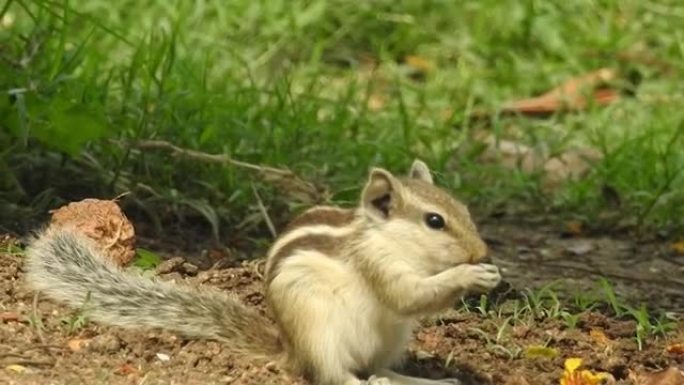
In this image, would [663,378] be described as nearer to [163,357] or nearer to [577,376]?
[577,376]

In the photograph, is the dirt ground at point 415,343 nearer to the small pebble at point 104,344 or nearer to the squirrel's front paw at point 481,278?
the small pebble at point 104,344

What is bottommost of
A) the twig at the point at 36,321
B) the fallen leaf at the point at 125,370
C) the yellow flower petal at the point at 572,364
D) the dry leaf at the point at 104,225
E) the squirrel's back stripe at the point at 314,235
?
the yellow flower petal at the point at 572,364

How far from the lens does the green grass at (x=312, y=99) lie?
6.55 metres

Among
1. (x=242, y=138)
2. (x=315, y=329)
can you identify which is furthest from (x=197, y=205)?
(x=315, y=329)

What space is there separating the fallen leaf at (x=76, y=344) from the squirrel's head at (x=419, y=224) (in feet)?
2.87

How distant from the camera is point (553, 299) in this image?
6.04 m

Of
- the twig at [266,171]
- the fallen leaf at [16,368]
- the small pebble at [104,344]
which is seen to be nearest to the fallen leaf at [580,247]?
the twig at [266,171]

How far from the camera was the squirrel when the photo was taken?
16.6 ft

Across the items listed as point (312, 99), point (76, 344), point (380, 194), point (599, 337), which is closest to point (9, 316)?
point (76, 344)

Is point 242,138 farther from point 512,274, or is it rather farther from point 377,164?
point 512,274

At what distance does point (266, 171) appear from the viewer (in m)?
6.65

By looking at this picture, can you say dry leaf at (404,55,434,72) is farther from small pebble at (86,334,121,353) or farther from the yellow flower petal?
small pebble at (86,334,121,353)

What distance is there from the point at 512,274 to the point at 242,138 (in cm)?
130

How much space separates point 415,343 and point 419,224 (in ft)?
2.01
